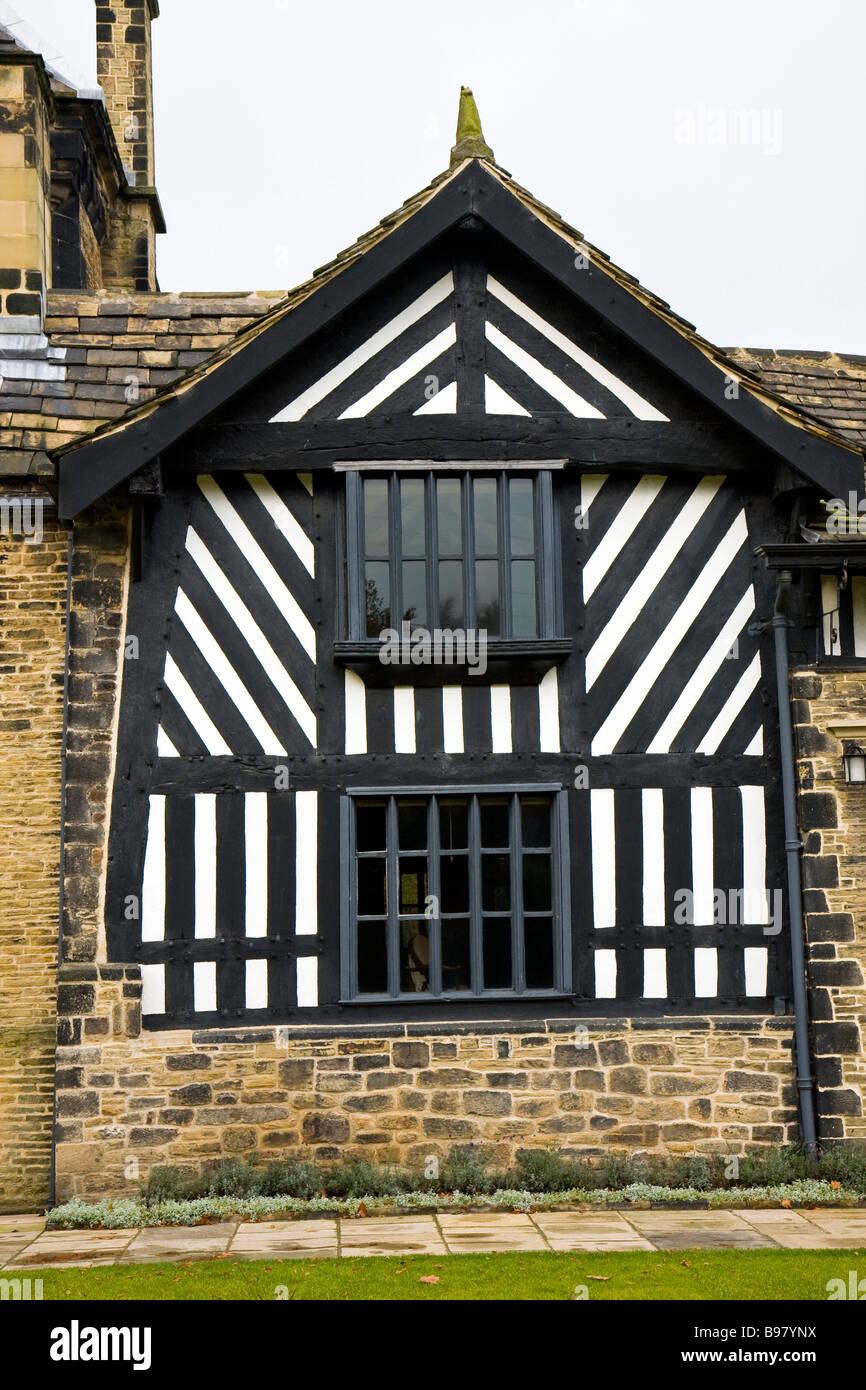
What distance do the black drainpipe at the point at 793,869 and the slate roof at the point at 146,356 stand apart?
4.87 ft

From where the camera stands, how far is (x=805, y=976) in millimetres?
10477

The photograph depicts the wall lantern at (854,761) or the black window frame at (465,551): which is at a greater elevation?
the black window frame at (465,551)

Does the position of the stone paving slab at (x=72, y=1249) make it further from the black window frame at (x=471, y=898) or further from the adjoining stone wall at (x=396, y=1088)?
the black window frame at (x=471, y=898)

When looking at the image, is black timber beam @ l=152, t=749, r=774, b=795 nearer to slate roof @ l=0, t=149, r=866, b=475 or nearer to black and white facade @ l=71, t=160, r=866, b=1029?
black and white facade @ l=71, t=160, r=866, b=1029

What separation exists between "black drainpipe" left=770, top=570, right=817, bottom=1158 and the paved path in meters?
0.90

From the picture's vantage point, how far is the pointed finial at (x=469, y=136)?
1066 cm

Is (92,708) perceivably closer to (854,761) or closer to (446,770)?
(446,770)

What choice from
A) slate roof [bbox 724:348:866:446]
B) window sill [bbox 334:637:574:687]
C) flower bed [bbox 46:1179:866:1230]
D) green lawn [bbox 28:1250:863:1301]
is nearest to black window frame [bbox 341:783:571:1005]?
window sill [bbox 334:637:574:687]

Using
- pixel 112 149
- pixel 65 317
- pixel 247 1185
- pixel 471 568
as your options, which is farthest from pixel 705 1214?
pixel 112 149

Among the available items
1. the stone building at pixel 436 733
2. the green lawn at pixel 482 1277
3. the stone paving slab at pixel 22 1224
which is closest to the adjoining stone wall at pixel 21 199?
the stone building at pixel 436 733

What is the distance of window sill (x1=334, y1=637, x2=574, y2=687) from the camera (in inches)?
411

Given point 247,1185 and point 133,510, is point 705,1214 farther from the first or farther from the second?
point 133,510
